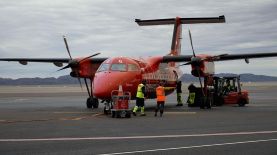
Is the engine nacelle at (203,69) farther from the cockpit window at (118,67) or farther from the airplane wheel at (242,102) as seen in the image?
the cockpit window at (118,67)

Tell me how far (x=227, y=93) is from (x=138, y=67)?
33.0 feet

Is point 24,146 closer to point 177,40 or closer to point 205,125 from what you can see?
point 205,125

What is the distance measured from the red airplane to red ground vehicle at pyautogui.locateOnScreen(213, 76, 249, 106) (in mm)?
2555

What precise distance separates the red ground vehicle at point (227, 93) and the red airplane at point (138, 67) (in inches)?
101

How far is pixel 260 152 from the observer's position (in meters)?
9.73

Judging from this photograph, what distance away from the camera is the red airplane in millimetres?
22936

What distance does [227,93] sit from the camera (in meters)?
32.5

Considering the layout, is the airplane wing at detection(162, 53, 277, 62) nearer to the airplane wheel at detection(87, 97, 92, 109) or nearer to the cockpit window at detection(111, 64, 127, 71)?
the cockpit window at detection(111, 64, 127, 71)

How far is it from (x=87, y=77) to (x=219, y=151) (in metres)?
20.2

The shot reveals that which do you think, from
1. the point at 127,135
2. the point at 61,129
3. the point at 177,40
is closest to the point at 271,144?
the point at 127,135

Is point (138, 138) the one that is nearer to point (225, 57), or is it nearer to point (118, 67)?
point (118, 67)

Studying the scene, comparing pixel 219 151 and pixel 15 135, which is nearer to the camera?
pixel 219 151

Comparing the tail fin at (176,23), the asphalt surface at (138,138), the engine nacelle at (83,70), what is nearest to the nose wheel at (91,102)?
the engine nacelle at (83,70)

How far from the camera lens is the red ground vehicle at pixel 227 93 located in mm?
31625
